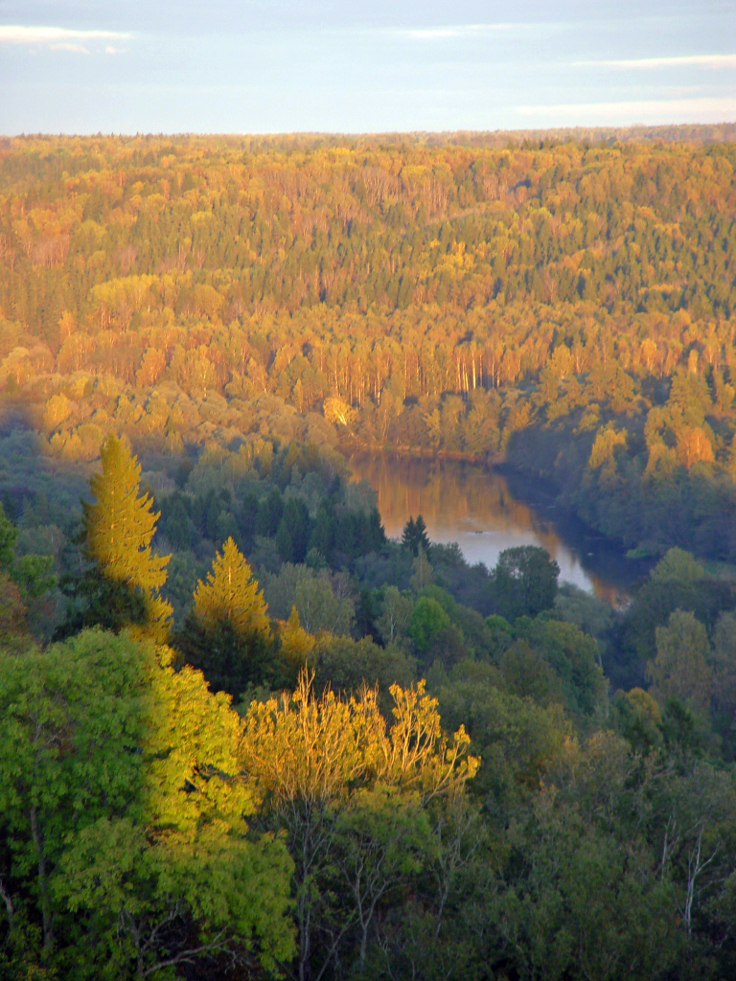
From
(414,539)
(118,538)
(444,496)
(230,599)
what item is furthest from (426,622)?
(444,496)

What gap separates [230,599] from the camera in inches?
804

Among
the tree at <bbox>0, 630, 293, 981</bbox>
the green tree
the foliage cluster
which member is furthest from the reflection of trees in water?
the tree at <bbox>0, 630, 293, 981</bbox>

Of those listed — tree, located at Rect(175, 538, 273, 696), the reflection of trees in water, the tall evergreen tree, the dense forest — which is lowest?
the reflection of trees in water

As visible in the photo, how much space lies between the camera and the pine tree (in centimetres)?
2027

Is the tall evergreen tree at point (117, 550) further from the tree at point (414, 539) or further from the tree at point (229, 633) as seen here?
the tree at point (414, 539)

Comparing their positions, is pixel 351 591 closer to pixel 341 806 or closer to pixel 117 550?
pixel 117 550

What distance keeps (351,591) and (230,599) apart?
21355 mm

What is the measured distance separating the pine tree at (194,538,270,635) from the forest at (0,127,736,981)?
6cm

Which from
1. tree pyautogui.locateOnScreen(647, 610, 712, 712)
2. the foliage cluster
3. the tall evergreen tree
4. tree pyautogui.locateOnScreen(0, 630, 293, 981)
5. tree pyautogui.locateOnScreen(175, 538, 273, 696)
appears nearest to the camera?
tree pyautogui.locateOnScreen(0, 630, 293, 981)

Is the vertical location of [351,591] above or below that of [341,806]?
below

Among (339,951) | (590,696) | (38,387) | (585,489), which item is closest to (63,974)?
(339,951)

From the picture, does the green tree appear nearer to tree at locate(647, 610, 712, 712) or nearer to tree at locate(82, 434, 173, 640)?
tree at locate(647, 610, 712, 712)

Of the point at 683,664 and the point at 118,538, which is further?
the point at 683,664

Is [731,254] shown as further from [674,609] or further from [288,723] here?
[288,723]
